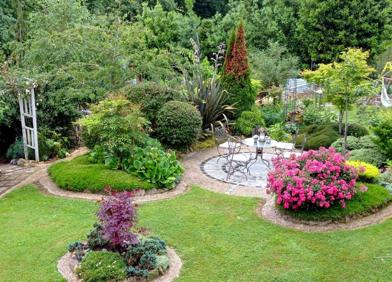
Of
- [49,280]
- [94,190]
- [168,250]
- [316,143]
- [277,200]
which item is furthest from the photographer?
[316,143]

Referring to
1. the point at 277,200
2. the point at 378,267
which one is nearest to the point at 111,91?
the point at 277,200

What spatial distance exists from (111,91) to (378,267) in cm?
834

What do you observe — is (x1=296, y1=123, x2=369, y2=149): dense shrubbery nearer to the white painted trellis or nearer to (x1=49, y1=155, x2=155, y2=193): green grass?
(x1=49, y1=155, x2=155, y2=193): green grass

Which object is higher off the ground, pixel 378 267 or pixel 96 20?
pixel 96 20

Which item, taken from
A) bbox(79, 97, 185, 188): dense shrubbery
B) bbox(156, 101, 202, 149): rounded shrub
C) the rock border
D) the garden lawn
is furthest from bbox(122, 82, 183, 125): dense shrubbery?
the garden lawn

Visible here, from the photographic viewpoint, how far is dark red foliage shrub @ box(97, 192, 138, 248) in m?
5.91

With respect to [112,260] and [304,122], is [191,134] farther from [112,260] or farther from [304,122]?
[112,260]

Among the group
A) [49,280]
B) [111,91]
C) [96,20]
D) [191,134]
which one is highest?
[96,20]

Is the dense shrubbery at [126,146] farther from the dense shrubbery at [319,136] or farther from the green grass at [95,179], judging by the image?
the dense shrubbery at [319,136]

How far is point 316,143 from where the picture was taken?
39.4 feet

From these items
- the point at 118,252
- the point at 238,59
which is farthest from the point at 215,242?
the point at 238,59

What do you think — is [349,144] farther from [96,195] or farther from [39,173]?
[39,173]

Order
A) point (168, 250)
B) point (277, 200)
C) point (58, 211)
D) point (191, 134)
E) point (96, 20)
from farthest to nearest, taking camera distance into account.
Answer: point (96, 20) < point (191, 134) < point (58, 211) < point (277, 200) < point (168, 250)

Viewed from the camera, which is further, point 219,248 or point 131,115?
point 131,115
